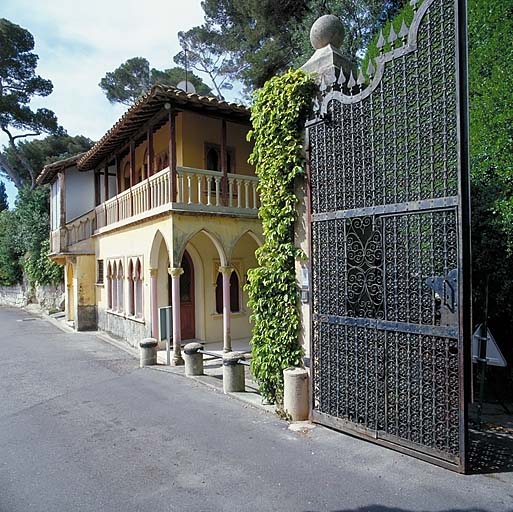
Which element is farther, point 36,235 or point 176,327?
point 36,235

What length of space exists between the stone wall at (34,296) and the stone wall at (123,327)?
7.92 metres

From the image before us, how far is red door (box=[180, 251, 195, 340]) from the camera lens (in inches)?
498

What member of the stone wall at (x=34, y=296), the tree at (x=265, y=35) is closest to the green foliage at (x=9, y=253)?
the stone wall at (x=34, y=296)

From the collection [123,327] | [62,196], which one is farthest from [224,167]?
[62,196]

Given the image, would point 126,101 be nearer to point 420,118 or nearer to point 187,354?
point 187,354

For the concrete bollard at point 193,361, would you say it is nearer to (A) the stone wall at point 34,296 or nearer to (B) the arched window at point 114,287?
(B) the arched window at point 114,287

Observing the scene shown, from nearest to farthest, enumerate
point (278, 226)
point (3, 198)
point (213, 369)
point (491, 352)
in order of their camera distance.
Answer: point (491, 352), point (278, 226), point (213, 369), point (3, 198)

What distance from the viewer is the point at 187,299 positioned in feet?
41.9

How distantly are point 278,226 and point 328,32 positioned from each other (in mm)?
2590

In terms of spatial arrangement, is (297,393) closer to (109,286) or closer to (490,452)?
(490,452)

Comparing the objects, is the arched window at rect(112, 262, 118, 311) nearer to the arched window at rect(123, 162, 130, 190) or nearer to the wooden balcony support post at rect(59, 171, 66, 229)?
the arched window at rect(123, 162, 130, 190)

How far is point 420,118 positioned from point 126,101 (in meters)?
31.8

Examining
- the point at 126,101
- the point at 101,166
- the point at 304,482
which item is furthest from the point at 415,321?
the point at 126,101

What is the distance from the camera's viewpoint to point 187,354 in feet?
27.8
